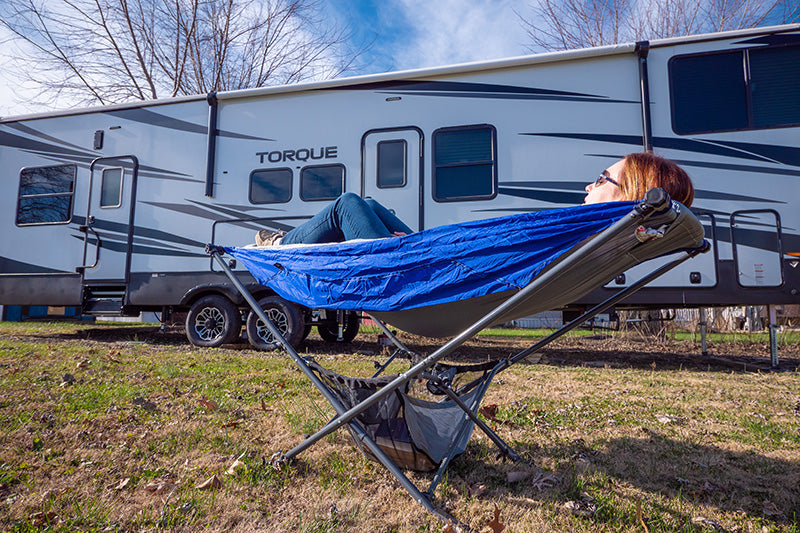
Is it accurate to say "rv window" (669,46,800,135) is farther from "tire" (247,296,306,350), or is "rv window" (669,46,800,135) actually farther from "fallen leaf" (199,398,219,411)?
"fallen leaf" (199,398,219,411)

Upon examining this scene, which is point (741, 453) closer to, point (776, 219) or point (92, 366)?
point (776, 219)

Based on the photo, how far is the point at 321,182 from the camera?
5777 mm

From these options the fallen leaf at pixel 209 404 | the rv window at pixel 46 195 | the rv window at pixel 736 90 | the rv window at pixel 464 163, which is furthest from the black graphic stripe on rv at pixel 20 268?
the rv window at pixel 736 90

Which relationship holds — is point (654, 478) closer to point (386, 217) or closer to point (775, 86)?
point (386, 217)

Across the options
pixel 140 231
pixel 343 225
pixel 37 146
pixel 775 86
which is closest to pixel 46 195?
pixel 37 146

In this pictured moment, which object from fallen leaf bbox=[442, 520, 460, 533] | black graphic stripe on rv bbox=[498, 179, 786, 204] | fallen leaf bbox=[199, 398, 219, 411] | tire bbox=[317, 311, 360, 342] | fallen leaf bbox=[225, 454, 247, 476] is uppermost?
black graphic stripe on rv bbox=[498, 179, 786, 204]

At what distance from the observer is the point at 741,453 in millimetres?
2279

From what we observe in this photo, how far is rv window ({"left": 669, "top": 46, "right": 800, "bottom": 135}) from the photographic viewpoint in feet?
15.4

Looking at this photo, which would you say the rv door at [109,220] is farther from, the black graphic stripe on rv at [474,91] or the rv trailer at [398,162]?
the black graphic stripe on rv at [474,91]

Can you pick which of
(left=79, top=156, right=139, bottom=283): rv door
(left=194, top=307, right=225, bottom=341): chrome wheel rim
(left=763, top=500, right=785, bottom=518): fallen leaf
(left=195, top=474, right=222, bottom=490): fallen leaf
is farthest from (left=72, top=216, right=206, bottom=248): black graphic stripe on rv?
(left=763, top=500, right=785, bottom=518): fallen leaf

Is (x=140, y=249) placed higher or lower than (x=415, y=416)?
higher

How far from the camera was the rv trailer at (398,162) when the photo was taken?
4.70m

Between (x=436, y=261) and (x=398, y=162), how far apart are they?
3.97 metres

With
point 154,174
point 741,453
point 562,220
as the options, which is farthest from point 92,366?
point 741,453
